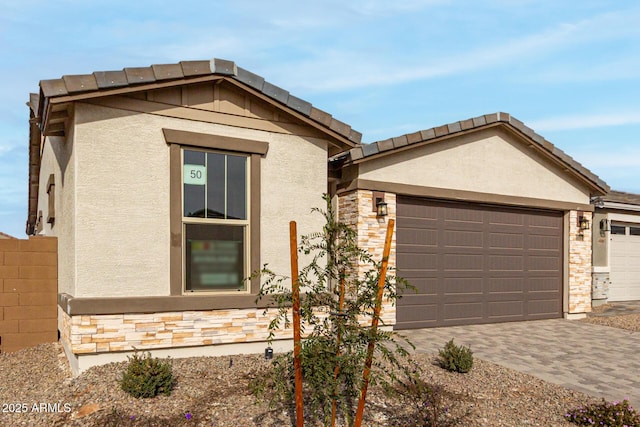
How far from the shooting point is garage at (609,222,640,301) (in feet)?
49.4

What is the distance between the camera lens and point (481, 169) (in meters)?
10.9

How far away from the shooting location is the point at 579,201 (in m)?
12.4

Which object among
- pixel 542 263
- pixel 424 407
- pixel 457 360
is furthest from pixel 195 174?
pixel 542 263

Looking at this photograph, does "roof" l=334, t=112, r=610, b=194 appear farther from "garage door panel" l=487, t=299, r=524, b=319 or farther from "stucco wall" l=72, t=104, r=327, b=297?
"garage door panel" l=487, t=299, r=524, b=319

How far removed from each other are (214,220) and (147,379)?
2.57 m

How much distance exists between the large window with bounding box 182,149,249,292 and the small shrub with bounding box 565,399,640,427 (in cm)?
469

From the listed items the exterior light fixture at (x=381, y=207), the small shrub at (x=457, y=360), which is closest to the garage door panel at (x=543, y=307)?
the exterior light fixture at (x=381, y=207)

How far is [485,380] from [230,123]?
5209 millimetres

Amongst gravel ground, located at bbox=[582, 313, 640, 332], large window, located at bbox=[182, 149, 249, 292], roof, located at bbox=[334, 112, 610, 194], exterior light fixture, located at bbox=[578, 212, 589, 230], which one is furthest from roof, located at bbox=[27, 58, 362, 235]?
gravel ground, located at bbox=[582, 313, 640, 332]

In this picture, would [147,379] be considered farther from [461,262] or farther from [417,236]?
[461,262]

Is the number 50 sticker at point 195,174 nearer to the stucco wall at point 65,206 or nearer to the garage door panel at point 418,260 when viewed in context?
the stucco wall at point 65,206

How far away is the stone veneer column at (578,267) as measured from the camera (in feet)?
39.5

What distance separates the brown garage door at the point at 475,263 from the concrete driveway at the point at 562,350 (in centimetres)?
36

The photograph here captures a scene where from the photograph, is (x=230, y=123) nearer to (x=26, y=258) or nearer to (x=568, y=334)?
(x=26, y=258)
